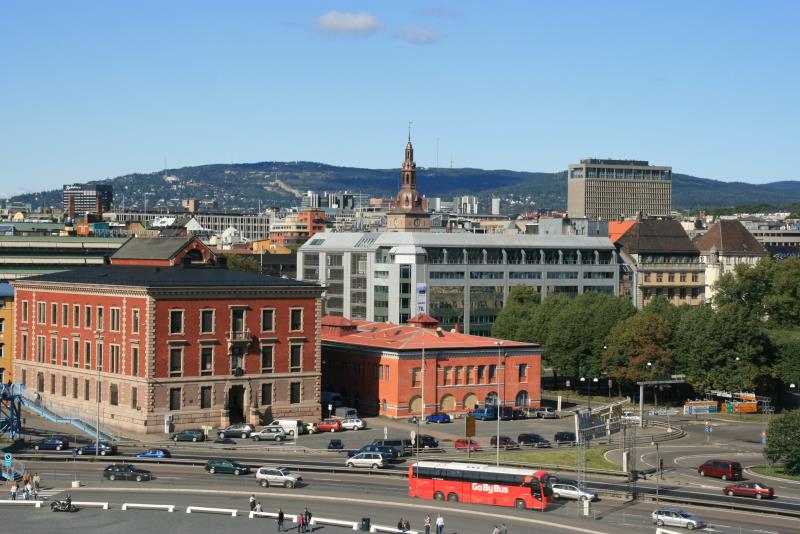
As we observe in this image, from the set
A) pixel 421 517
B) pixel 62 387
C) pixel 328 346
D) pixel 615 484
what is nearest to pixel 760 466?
pixel 615 484

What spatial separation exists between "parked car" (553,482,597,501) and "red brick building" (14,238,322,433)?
40284mm

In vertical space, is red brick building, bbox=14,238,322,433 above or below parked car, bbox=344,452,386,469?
above

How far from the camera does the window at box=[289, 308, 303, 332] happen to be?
128 metres

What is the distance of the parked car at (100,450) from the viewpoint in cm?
10625

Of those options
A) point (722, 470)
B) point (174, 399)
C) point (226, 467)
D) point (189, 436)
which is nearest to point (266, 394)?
point (174, 399)

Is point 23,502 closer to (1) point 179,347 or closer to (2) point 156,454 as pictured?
(2) point 156,454

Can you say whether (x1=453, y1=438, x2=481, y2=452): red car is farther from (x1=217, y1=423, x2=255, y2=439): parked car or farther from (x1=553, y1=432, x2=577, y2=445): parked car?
(x1=217, y1=423, x2=255, y2=439): parked car

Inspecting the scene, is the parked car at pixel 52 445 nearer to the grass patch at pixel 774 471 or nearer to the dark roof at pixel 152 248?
the dark roof at pixel 152 248

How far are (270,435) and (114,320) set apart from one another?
62.8ft

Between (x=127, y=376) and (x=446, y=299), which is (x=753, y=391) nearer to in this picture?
(x=446, y=299)

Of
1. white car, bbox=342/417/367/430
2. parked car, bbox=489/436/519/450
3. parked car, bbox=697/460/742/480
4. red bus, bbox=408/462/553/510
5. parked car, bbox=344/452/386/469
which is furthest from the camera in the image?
white car, bbox=342/417/367/430

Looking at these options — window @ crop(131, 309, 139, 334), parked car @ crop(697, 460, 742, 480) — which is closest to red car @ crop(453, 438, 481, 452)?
parked car @ crop(697, 460, 742, 480)

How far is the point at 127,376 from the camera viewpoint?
399 feet

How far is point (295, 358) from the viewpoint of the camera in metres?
128
